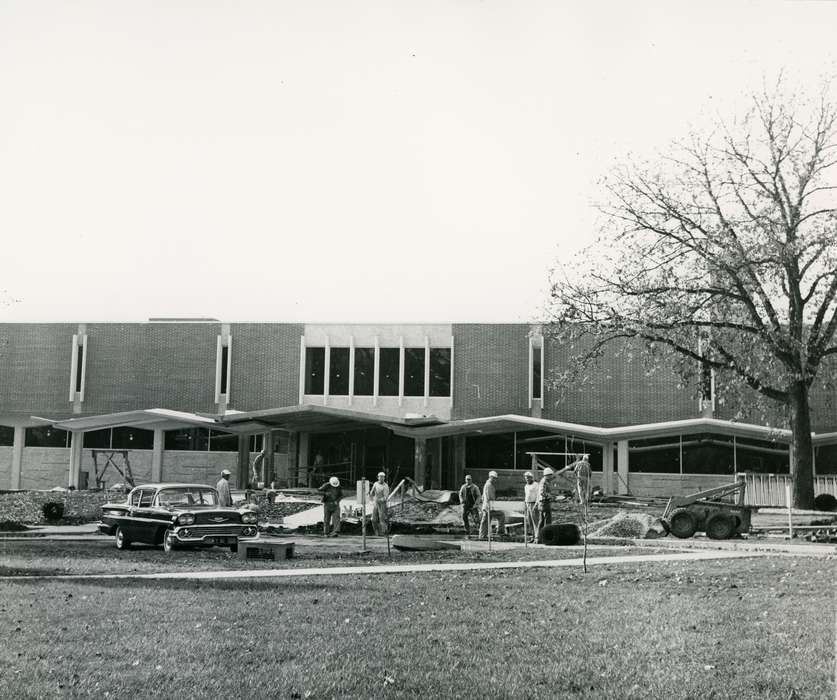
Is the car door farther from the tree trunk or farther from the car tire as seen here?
the tree trunk

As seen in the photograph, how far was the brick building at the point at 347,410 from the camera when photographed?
3966 cm

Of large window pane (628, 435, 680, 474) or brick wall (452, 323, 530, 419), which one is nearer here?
large window pane (628, 435, 680, 474)

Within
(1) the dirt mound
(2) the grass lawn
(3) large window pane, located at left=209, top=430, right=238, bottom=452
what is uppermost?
(3) large window pane, located at left=209, top=430, right=238, bottom=452

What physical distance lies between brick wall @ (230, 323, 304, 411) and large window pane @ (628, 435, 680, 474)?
15.3 m

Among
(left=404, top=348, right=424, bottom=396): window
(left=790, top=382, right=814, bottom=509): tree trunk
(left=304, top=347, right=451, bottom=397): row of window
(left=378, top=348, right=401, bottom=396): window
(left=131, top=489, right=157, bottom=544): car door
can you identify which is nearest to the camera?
(left=131, top=489, right=157, bottom=544): car door

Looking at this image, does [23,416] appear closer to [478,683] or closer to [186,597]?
[186,597]

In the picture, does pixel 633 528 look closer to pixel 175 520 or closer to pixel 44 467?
pixel 175 520

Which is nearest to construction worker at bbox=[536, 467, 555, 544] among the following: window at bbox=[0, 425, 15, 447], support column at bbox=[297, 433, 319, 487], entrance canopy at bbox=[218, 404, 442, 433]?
entrance canopy at bbox=[218, 404, 442, 433]

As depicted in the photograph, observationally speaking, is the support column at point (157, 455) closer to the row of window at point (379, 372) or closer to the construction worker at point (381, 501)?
the row of window at point (379, 372)

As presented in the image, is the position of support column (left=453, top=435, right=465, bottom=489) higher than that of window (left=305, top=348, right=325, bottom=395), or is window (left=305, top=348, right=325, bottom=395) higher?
window (left=305, top=348, right=325, bottom=395)

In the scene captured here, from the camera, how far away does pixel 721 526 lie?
79.7 ft

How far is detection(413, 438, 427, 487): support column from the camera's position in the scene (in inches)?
1501

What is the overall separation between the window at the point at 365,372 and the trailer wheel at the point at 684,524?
→ 22.7m

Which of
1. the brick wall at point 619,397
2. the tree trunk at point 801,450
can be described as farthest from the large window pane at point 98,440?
the tree trunk at point 801,450
